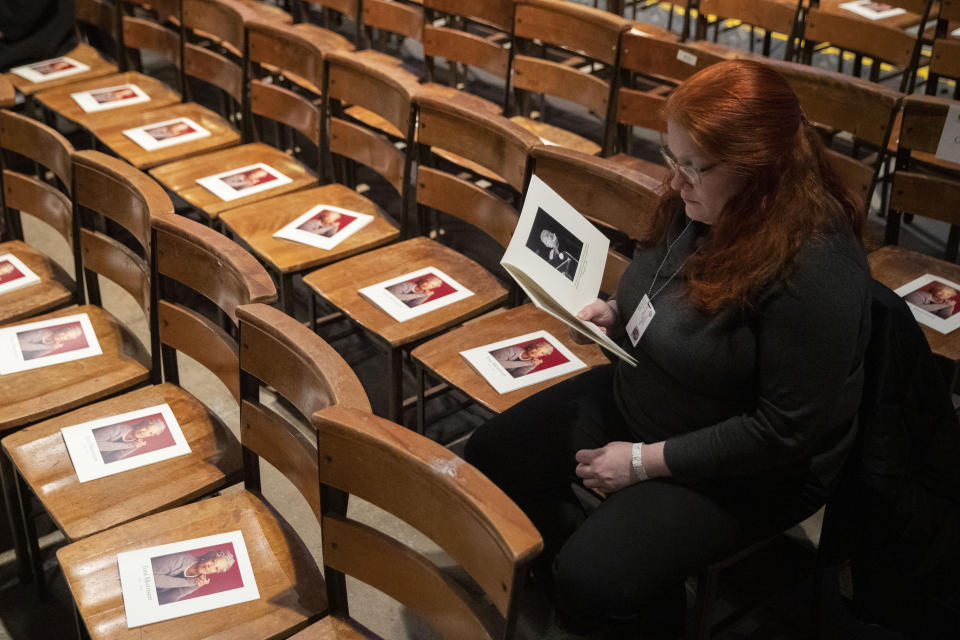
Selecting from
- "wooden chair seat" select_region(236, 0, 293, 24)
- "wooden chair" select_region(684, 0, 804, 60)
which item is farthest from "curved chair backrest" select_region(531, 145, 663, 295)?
"wooden chair seat" select_region(236, 0, 293, 24)

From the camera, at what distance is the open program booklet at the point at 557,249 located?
2.05 metres

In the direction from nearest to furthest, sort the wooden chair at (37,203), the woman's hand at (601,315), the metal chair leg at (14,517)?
the woman's hand at (601,315), the metal chair leg at (14,517), the wooden chair at (37,203)

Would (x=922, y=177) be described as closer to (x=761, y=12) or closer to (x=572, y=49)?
(x=572, y=49)

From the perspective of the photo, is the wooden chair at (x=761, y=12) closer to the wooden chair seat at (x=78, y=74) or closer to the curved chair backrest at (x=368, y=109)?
the curved chair backrest at (x=368, y=109)

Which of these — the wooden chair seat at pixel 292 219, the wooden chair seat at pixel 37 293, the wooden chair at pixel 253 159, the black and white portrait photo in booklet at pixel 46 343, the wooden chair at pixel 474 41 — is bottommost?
the black and white portrait photo in booklet at pixel 46 343

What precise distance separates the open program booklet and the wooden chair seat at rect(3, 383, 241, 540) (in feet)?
2.54

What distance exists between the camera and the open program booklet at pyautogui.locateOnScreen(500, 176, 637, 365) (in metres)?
2.05

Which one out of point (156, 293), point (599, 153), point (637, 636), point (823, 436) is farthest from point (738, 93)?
point (599, 153)

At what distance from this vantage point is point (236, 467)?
2.12 meters

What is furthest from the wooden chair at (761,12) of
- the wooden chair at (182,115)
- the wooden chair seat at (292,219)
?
the wooden chair at (182,115)

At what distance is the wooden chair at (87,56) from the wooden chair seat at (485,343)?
255 cm

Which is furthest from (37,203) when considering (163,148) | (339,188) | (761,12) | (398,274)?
(761,12)

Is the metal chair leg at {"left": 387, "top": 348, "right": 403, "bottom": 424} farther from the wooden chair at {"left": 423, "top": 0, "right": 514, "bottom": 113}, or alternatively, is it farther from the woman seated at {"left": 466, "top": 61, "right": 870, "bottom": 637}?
the wooden chair at {"left": 423, "top": 0, "right": 514, "bottom": 113}

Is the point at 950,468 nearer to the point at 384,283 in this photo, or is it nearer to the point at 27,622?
the point at 384,283
